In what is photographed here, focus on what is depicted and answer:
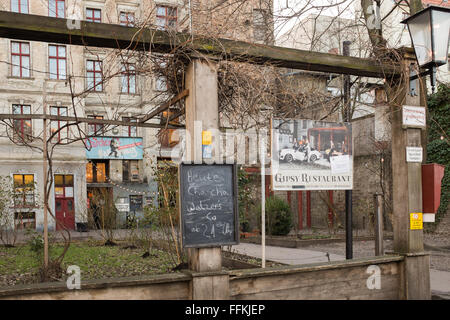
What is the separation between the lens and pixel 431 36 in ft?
18.5

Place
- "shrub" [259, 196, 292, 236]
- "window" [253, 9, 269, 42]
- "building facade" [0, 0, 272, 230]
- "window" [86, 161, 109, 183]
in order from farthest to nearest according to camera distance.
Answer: "window" [86, 161, 109, 183] < "building facade" [0, 0, 272, 230] < "shrub" [259, 196, 292, 236] < "window" [253, 9, 269, 42]

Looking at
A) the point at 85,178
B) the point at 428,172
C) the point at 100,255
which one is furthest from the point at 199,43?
the point at 85,178

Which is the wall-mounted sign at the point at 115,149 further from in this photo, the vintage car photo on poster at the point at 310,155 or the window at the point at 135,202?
the vintage car photo on poster at the point at 310,155

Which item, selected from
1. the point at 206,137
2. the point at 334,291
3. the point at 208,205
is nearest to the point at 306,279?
the point at 334,291

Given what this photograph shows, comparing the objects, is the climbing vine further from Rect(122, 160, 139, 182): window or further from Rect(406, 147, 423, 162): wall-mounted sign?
Rect(122, 160, 139, 182): window

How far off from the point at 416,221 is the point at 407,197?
36 centimetres

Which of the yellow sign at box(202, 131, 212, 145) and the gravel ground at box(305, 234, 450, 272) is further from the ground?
the yellow sign at box(202, 131, 212, 145)

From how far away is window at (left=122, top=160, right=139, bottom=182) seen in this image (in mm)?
25375

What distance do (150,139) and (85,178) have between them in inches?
164

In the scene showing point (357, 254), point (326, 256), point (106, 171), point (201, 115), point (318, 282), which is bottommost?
point (357, 254)

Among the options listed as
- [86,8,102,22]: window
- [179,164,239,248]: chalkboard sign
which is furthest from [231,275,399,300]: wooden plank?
[86,8,102,22]: window

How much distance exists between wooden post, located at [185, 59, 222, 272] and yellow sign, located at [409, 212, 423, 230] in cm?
296

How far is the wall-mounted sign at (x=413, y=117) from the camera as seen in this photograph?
630cm

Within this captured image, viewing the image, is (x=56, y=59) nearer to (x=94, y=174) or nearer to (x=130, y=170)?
(x=94, y=174)
